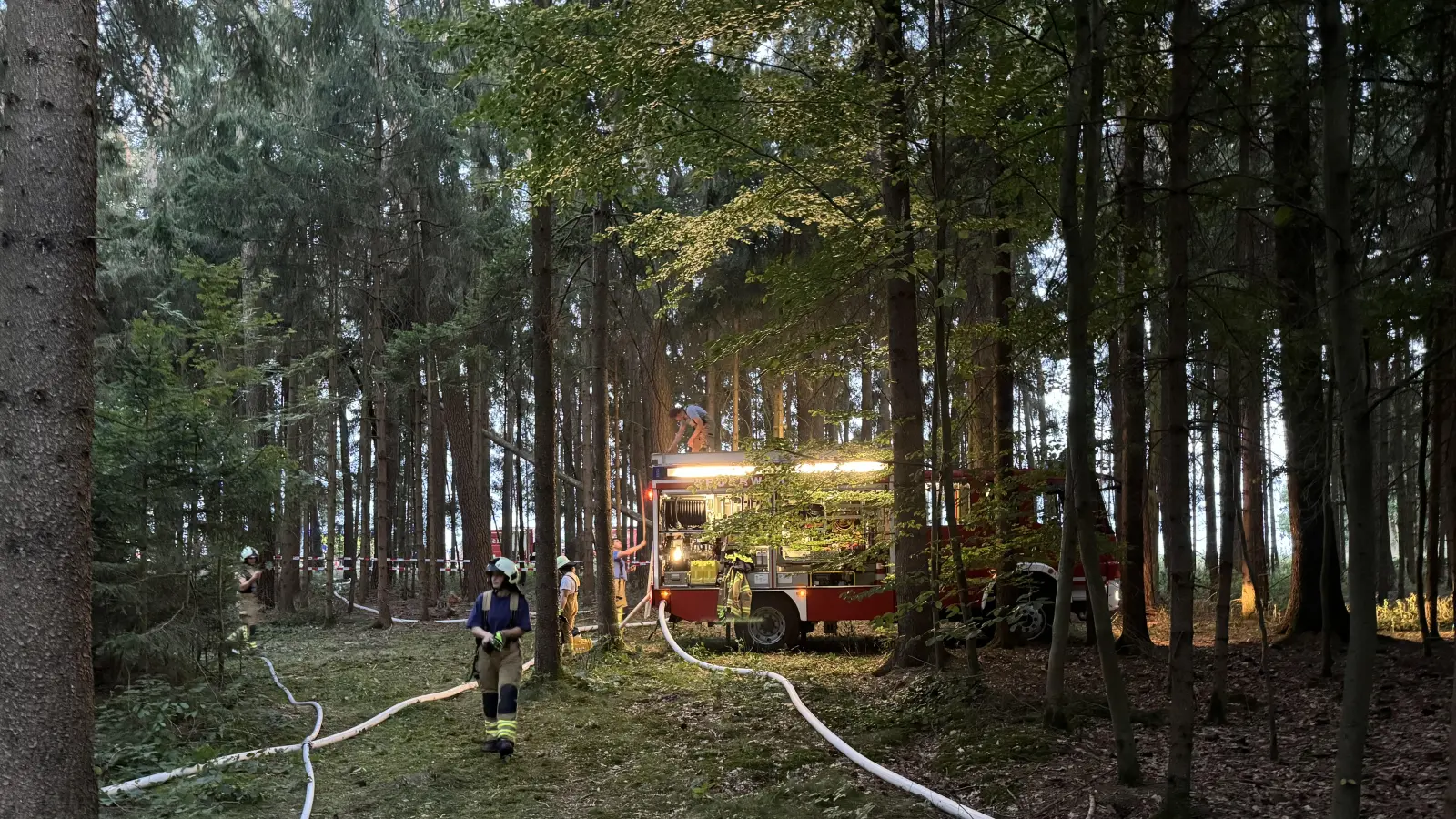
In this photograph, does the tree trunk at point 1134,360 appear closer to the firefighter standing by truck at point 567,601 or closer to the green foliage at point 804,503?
the green foliage at point 804,503

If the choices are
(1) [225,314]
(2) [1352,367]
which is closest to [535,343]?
(1) [225,314]

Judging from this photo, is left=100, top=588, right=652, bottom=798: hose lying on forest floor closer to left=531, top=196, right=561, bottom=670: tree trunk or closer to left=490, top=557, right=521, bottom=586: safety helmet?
left=531, top=196, right=561, bottom=670: tree trunk

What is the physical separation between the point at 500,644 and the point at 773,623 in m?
7.68

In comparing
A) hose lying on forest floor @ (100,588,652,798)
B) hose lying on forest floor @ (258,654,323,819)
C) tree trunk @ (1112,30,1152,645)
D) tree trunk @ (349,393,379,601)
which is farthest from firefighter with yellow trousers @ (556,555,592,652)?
tree trunk @ (349,393,379,601)

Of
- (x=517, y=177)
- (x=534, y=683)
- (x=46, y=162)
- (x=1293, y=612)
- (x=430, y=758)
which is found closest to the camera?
(x=46, y=162)

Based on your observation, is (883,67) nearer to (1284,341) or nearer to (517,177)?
(517,177)

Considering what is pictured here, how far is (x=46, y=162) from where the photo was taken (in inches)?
186

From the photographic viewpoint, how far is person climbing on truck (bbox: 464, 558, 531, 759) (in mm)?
8828

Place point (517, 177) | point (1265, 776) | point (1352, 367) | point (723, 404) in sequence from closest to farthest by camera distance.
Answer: point (1352, 367) → point (1265, 776) → point (517, 177) → point (723, 404)

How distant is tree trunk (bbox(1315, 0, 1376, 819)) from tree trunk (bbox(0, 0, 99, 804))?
524 cm

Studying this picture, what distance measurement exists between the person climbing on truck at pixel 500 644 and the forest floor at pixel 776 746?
1.22 ft

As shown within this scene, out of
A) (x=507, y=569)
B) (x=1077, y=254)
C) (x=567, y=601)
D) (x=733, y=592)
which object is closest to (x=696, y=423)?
(x=733, y=592)

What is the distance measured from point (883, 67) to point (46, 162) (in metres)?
7.52

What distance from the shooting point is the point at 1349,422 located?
397 centimetres
